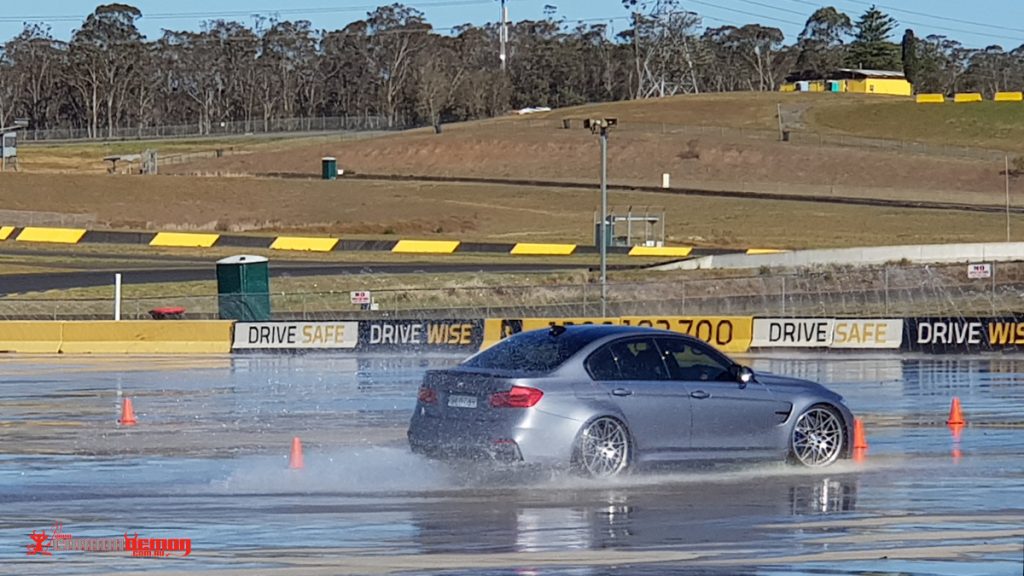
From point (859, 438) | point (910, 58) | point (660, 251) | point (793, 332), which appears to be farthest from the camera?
point (910, 58)

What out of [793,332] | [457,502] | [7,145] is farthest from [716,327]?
[7,145]

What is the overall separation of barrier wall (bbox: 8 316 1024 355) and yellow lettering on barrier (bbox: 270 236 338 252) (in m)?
27.9

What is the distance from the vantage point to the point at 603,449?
46.0ft

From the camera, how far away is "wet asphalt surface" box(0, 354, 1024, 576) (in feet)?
33.3

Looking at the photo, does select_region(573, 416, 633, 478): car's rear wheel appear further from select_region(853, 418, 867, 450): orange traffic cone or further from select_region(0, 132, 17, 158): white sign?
select_region(0, 132, 17, 158): white sign

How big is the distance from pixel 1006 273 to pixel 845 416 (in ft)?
134

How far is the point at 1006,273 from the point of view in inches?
2128

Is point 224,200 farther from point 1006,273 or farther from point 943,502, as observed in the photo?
point 943,502

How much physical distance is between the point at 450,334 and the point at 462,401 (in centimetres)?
2264

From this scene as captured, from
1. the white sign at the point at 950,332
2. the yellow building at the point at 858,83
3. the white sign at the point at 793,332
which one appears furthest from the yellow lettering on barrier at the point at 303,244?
the yellow building at the point at 858,83

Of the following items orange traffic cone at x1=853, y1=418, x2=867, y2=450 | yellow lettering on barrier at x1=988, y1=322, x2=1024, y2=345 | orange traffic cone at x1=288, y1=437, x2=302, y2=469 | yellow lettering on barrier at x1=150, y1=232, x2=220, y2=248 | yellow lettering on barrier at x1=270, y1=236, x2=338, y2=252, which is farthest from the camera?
yellow lettering on barrier at x1=150, y1=232, x2=220, y2=248

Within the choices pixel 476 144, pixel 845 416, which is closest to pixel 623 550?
pixel 845 416

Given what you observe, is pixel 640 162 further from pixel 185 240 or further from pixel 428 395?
pixel 428 395

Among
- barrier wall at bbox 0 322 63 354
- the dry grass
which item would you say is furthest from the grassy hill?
barrier wall at bbox 0 322 63 354
